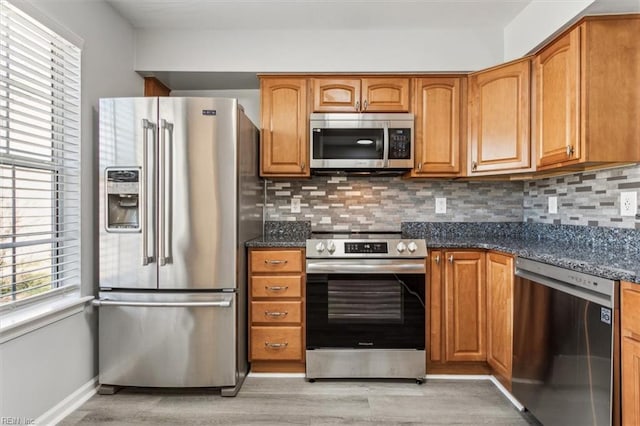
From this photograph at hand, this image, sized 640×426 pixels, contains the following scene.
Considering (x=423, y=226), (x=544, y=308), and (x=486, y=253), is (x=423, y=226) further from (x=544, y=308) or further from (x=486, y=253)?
(x=544, y=308)

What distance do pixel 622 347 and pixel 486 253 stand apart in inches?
42.4

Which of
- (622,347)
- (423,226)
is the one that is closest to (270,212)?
(423,226)

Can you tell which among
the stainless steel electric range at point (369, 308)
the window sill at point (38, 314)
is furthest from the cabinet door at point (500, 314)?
the window sill at point (38, 314)

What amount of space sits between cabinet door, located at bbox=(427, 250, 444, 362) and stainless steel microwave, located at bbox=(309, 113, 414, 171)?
2.41ft

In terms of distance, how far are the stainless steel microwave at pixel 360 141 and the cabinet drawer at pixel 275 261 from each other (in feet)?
2.27

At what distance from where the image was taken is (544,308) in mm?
1812

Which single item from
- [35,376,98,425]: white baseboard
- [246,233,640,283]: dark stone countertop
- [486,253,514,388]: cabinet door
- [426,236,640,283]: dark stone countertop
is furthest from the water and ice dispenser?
[486,253,514,388]: cabinet door

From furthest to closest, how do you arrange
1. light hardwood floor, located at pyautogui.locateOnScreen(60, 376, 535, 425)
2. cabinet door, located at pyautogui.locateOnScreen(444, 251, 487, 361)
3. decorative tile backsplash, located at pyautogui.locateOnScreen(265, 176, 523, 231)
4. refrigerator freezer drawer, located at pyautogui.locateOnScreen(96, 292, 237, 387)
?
decorative tile backsplash, located at pyautogui.locateOnScreen(265, 176, 523, 231) → cabinet door, located at pyautogui.locateOnScreen(444, 251, 487, 361) → refrigerator freezer drawer, located at pyautogui.locateOnScreen(96, 292, 237, 387) → light hardwood floor, located at pyautogui.locateOnScreen(60, 376, 535, 425)

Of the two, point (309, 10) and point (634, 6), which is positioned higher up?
point (309, 10)

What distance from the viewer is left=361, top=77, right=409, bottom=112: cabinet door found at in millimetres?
2752

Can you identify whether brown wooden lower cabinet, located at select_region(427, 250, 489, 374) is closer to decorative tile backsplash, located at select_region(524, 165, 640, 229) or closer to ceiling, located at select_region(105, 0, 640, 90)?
decorative tile backsplash, located at select_region(524, 165, 640, 229)

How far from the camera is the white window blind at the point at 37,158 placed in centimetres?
171

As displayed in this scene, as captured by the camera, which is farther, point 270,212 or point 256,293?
point 270,212

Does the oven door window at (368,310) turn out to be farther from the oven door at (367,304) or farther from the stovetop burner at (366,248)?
the stovetop burner at (366,248)
